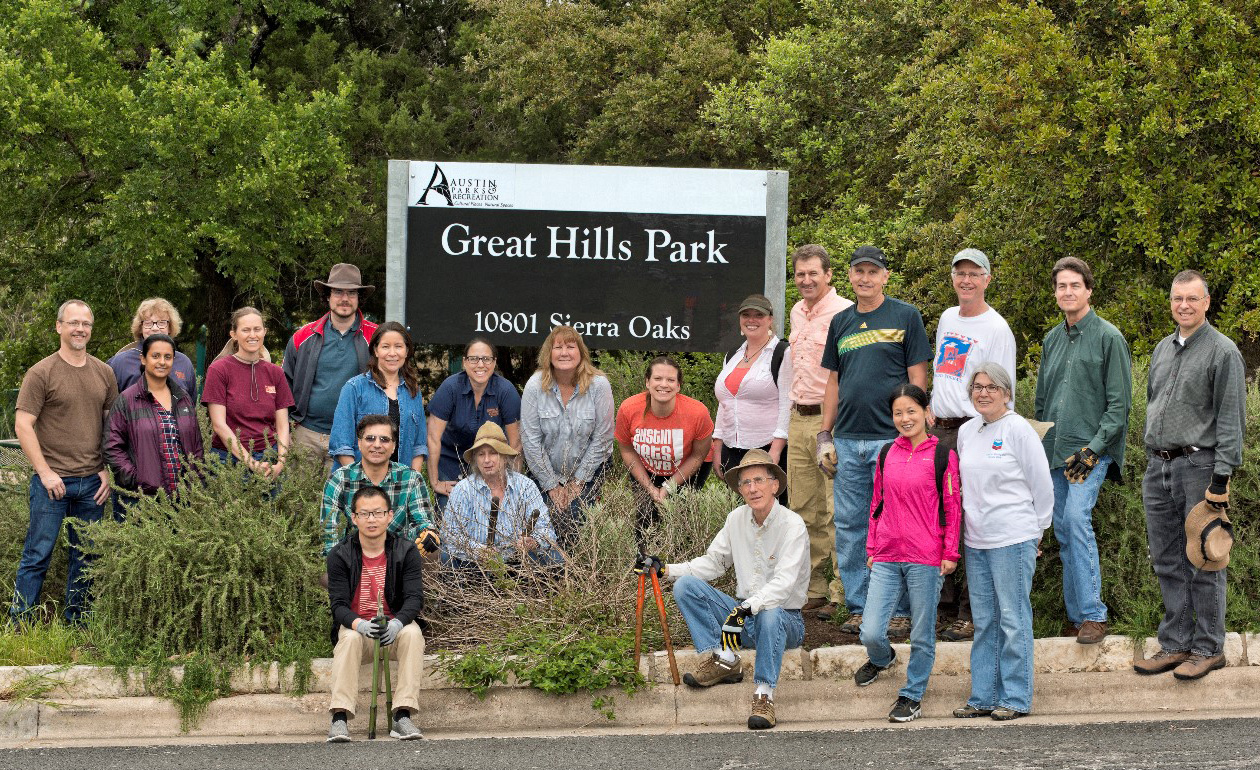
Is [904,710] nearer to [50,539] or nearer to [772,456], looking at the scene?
[772,456]

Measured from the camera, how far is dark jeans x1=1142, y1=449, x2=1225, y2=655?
21.9ft

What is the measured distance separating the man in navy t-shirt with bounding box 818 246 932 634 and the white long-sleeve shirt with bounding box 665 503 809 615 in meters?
0.80

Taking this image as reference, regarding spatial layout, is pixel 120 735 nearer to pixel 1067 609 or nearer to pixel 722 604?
pixel 722 604

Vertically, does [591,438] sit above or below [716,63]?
below

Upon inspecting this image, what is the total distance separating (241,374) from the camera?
8.01 metres

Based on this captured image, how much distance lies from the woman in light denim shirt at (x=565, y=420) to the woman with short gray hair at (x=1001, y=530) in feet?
7.79

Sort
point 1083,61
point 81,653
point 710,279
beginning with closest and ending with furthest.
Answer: point 81,653, point 710,279, point 1083,61

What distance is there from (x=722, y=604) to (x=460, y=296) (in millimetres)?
3718

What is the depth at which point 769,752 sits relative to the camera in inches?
236

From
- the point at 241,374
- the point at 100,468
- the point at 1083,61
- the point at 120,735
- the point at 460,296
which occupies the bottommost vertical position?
the point at 120,735

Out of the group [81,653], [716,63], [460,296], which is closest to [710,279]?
[460,296]

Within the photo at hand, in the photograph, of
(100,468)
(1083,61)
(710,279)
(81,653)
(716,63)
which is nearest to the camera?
(81,653)

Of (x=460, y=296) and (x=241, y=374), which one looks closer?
(x=241, y=374)

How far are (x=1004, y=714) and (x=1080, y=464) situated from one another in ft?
4.21
